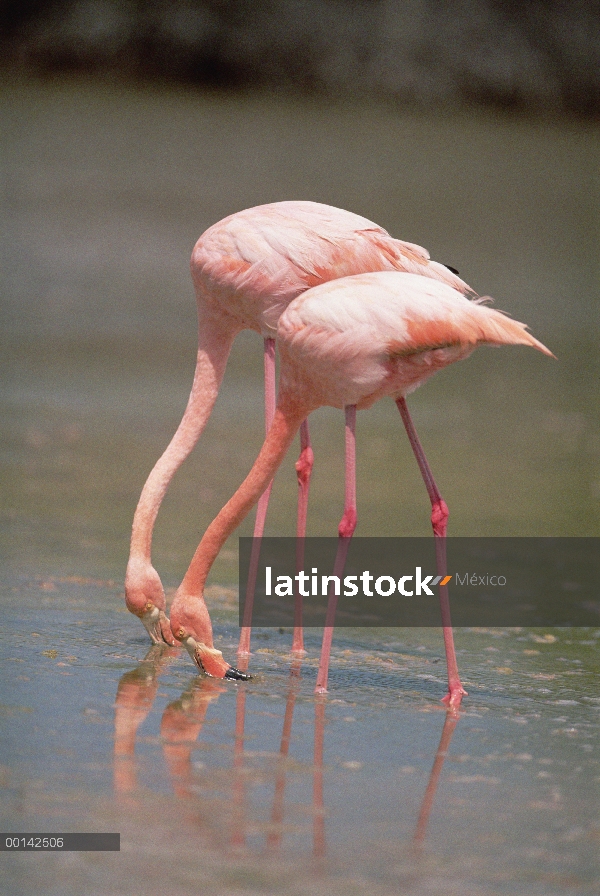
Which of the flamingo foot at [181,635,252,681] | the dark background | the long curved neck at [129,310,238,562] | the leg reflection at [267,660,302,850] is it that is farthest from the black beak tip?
the dark background

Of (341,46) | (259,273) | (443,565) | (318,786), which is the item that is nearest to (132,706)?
(318,786)

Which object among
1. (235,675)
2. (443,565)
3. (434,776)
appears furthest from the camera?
(443,565)

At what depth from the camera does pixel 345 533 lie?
11.5ft

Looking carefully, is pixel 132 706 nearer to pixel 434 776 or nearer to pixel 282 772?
pixel 282 772

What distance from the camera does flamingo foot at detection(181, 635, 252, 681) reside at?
3.38m

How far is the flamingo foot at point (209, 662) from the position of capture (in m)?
3.38

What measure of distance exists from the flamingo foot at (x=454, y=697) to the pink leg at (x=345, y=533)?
344 millimetres

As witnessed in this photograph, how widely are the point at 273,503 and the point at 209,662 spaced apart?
273 centimetres

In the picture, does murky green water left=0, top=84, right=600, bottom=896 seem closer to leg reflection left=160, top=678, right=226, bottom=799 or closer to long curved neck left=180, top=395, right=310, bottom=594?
leg reflection left=160, top=678, right=226, bottom=799

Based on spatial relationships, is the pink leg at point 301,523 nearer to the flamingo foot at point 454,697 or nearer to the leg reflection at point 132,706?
the leg reflection at point 132,706

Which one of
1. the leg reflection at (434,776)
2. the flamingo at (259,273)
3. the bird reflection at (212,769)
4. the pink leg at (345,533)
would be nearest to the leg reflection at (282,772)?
the bird reflection at (212,769)

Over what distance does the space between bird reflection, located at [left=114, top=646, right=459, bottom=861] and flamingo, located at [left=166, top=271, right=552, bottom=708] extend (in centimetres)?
18

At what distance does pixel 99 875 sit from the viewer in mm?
2035

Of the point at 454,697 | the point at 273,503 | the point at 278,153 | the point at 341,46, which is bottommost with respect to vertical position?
the point at 454,697
